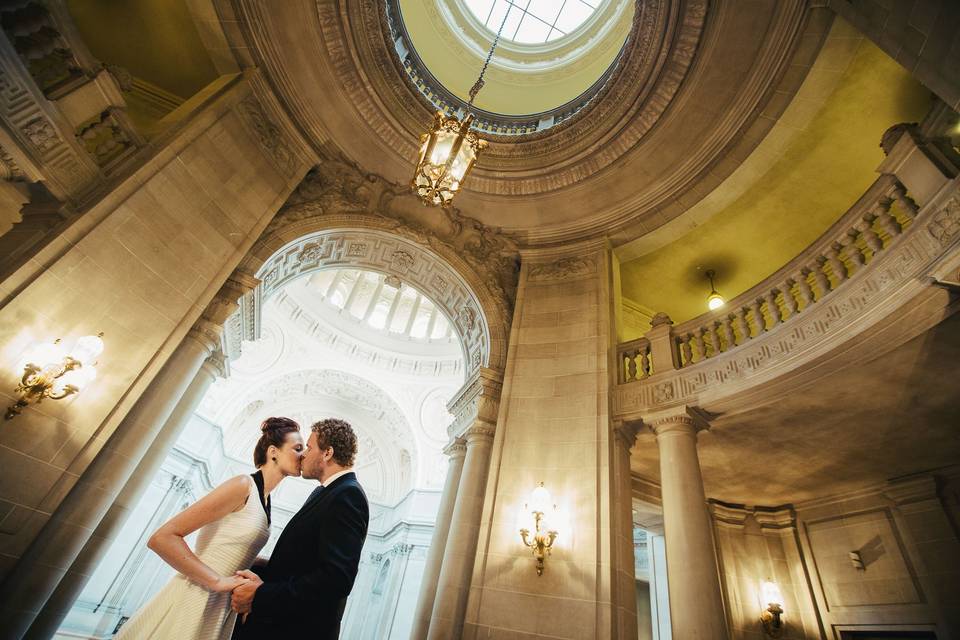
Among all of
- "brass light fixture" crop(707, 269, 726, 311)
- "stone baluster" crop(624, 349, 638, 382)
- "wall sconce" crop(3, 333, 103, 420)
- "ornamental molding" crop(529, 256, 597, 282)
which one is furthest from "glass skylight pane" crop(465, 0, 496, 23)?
"wall sconce" crop(3, 333, 103, 420)

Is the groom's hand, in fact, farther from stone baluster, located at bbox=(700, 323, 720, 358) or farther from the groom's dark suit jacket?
stone baluster, located at bbox=(700, 323, 720, 358)

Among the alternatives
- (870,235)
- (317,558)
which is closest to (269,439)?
(317,558)

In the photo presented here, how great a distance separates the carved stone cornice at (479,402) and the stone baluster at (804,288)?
4.51 meters

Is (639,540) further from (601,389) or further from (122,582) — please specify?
(122,582)

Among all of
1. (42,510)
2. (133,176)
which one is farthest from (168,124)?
(42,510)

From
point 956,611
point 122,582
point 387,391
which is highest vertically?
point 387,391

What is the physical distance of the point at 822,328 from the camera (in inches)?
199

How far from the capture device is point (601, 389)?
6844 millimetres

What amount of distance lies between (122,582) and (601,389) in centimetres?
1423

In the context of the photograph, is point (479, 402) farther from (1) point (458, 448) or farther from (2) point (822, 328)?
(2) point (822, 328)

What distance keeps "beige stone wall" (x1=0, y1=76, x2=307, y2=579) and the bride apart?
144 inches

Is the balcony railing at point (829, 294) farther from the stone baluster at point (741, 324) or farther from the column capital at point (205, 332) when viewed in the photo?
the column capital at point (205, 332)

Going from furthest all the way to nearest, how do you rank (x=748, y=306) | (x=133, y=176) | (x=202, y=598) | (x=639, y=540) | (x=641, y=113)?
1. (x=639, y=540)
2. (x=641, y=113)
3. (x=748, y=306)
4. (x=133, y=176)
5. (x=202, y=598)

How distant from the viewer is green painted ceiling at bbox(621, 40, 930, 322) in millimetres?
6711
